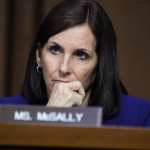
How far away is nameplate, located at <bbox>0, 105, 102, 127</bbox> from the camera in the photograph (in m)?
1.01

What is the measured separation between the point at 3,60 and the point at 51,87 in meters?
0.89

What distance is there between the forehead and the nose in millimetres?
48

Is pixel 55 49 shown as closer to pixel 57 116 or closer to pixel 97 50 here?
pixel 97 50

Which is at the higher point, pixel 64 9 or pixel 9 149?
pixel 64 9

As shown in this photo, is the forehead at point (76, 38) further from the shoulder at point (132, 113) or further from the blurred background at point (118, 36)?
the blurred background at point (118, 36)

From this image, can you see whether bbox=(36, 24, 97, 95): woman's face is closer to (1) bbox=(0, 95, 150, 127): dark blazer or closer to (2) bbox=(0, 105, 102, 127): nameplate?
(1) bbox=(0, 95, 150, 127): dark blazer

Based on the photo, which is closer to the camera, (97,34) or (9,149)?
(9,149)

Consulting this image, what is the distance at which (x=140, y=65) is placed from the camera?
2.56 m

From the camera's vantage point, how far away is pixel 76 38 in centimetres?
160

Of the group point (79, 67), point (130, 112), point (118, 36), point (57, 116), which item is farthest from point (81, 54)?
point (118, 36)

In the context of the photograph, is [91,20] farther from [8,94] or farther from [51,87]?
[8,94]

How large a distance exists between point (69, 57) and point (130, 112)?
11.6 inches

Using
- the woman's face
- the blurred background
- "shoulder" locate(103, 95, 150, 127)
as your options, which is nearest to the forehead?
the woman's face

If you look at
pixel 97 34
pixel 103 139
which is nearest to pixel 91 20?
pixel 97 34
